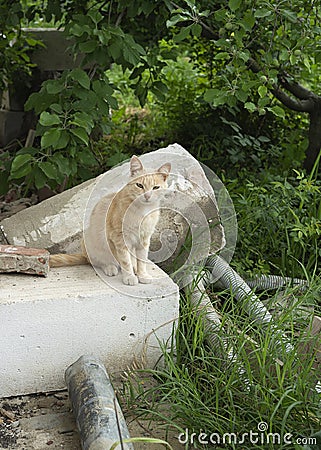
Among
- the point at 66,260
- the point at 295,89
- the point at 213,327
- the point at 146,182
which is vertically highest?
the point at 146,182

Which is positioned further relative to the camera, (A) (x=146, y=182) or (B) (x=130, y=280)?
(B) (x=130, y=280)

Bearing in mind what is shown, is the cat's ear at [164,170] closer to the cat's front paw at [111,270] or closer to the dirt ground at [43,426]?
the cat's front paw at [111,270]

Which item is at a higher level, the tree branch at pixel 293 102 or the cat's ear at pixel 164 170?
the cat's ear at pixel 164 170

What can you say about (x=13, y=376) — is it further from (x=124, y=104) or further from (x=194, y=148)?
(x=124, y=104)

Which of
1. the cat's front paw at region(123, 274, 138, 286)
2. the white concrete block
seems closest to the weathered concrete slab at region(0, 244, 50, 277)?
the white concrete block

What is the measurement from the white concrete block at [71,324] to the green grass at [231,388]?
12cm

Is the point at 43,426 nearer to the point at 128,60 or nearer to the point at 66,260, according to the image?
the point at 66,260

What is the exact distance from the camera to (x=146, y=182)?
2572 mm

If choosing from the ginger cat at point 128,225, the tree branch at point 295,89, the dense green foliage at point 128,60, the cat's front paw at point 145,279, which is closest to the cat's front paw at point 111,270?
the ginger cat at point 128,225

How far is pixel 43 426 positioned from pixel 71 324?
1.32 ft

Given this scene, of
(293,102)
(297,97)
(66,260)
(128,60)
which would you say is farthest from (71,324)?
(297,97)

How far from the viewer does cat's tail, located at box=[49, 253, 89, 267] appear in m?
2.97

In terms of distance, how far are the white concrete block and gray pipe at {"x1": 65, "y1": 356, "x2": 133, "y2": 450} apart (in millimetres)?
120

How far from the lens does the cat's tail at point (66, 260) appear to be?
2.97 meters
